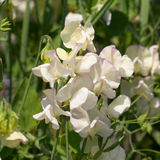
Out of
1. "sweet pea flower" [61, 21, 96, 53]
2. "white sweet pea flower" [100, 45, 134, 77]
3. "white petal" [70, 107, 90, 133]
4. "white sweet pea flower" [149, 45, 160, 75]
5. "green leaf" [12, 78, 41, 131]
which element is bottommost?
"green leaf" [12, 78, 41, 131]

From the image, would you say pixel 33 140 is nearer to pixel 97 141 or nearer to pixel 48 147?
pixel 48 147

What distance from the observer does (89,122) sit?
47 cm

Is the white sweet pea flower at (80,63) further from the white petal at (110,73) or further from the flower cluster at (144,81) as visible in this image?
the flower cluster at (144,81)

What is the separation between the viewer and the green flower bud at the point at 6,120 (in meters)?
0.50

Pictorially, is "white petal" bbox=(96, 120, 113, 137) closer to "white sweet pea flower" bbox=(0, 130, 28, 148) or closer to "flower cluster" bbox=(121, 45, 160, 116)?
"white sweet pea flower" bbox=(0, 130, 28, 148)

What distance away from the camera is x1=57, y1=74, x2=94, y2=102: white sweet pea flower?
459 millimetres

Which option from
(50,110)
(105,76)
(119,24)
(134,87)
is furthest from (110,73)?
(119,24)

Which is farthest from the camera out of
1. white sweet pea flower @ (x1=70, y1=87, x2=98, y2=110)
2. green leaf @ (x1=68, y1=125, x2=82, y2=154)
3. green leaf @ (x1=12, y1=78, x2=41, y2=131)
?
green leaf @ (x1=12, y1=78, x2=41, y2=131)

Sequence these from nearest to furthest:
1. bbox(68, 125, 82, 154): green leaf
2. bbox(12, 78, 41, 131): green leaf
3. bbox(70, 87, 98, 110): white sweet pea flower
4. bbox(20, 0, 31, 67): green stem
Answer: bbox(70, 87, 98, 110): white sweet pea flower < bbox(68, 125, 82, 154): green leaf < bbox(12, 78, 41, 131): green leaf < bbox(20, 0, 31, 67): green stem

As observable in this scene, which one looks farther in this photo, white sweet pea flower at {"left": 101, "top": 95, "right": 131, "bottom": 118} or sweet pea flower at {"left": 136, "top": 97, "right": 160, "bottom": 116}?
sweet pea flower at {"left": 136, "top": 97, "right": 160, "bottom": 116}

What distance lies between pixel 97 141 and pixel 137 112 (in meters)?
0.24

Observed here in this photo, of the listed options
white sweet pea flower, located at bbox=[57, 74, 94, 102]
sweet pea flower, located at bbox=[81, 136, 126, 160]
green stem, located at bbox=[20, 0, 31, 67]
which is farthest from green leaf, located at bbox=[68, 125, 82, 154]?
green stem, located at bbox=[20, 0, 31, 67]

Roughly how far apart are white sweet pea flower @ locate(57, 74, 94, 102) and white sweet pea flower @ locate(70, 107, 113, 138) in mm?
26

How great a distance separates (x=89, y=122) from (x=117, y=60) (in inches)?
4.7
